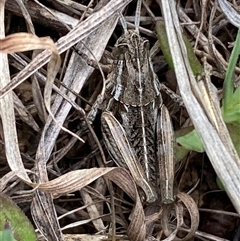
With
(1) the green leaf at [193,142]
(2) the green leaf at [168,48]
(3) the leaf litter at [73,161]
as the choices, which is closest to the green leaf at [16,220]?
(3) the leaf litter at [73,161]

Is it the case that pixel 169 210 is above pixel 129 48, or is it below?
below

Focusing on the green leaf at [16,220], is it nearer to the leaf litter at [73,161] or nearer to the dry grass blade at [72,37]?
the leaf litter at [73,161]

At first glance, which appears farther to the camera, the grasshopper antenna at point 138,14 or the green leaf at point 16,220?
the grasshopper antenna at point 138,14

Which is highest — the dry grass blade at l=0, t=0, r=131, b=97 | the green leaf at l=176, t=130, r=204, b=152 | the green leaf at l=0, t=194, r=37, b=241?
the dry grass blade at l=0, t=0, r=131, b=97

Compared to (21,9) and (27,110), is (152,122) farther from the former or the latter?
(21,9)

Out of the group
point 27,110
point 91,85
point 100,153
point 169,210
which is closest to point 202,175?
point 169,210

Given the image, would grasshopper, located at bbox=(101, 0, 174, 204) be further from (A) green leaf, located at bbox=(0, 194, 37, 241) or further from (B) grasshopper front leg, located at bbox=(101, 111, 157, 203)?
(A) green leaf, located at bbox=(0, 194, 37, 241)

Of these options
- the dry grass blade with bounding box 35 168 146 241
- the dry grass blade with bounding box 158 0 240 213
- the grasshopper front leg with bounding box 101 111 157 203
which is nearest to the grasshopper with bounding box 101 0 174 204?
the grasshopper front leg with bounding box 101 111 157 203
